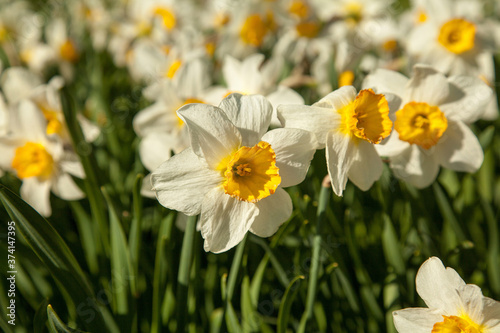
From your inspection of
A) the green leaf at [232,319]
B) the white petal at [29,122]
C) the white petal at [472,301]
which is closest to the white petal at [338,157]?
the white petal at [472,301]

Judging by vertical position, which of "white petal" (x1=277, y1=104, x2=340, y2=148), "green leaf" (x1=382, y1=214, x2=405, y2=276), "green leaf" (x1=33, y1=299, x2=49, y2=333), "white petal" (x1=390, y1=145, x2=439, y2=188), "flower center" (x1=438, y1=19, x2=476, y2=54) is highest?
"white petal" (x1=277, y1=104, x2=340, y2=148)

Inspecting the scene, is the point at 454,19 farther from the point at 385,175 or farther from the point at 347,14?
the point at 385,175

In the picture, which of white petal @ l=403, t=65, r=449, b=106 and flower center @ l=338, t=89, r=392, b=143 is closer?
flower center @ l=338, t=89, r=392, b=143

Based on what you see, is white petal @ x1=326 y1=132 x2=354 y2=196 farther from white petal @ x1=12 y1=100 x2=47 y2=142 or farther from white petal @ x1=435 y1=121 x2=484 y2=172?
white petal @ x1=12 y1=100 x2=47 y2=142

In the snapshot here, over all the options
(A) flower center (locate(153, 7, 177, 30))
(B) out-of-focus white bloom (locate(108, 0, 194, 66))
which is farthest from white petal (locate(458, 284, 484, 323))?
(A) flower center (locate(153, 7, 177, 30))

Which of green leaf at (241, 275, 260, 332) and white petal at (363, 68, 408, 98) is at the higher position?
white petal at (363, 68, 408, 98)

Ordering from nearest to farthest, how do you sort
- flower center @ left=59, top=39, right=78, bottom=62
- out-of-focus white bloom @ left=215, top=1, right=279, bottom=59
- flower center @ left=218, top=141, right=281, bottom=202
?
flower center @ left=218, top=141, right=281, bottom=202 < out-of-focus white bloom @ left=215, top=1, right=279, bottom=59 < flower center @ left=59, top=39, right=78, bottom=62

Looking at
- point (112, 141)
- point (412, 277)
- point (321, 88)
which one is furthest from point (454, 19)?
point (112, 141)
